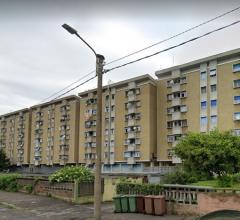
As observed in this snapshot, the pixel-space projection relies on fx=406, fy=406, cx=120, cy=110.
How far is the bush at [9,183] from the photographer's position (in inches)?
1455

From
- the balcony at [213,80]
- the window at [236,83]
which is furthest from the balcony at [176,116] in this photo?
the window at [236,83]

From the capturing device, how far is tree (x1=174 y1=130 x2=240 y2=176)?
100ft

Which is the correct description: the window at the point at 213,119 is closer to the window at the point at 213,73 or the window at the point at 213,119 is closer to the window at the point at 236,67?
the window at the point at 213,73

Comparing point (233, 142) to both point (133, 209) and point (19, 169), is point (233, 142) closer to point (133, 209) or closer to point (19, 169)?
point (133, 209)

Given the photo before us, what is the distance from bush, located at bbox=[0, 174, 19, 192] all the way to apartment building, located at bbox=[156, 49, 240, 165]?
98.7ft

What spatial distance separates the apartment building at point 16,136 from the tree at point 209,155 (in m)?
88.5

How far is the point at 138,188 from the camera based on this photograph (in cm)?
2181

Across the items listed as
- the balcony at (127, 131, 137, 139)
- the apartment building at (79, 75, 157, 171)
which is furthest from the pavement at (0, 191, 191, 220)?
the balcony at (127, 131, 137, 139)

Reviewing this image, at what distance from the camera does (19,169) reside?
388 ft

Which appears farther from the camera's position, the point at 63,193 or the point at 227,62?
the point at 227,62

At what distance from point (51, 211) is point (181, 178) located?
12593 millimetres

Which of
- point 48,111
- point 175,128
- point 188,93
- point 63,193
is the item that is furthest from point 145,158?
point 63,193

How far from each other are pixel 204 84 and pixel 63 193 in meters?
45.6

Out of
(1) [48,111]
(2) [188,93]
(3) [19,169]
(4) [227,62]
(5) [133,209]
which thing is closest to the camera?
(5) [133,209]
